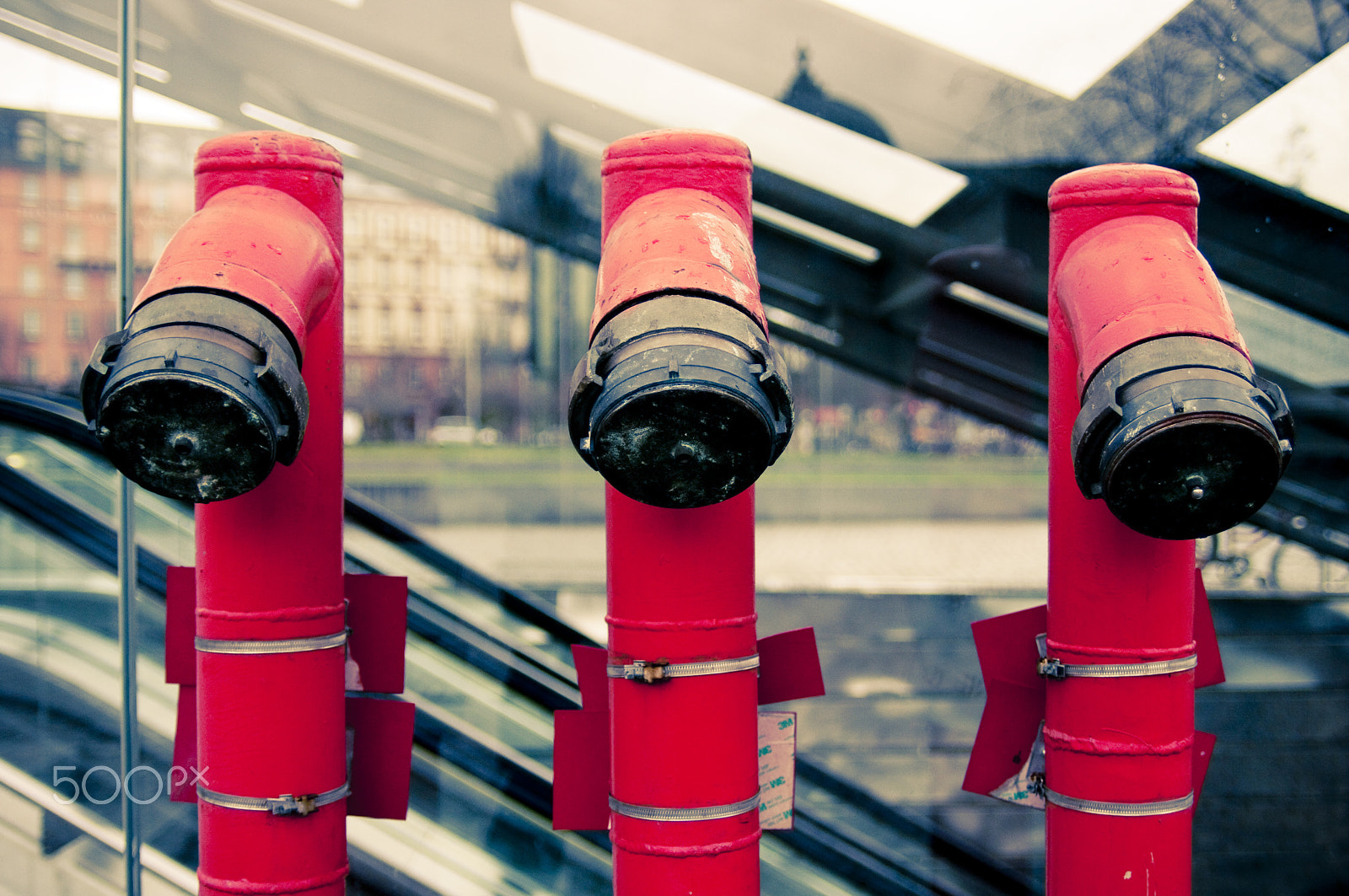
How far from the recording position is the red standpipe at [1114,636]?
2.12 m

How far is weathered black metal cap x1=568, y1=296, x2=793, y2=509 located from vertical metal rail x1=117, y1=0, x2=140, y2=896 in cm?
177

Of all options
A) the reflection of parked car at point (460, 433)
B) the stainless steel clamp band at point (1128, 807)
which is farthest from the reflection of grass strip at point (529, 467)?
the stainless steel clamp band at point (1128, 807)

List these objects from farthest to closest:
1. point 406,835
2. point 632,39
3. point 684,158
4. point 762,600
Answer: point 762,600
point 406,835
point 632,39
point 684,158

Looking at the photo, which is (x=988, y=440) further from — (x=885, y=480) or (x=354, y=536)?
(x=354, y=536)

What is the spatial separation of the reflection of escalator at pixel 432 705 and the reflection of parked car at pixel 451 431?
43 centimetres

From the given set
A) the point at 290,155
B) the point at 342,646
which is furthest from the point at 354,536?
the point at 290,155

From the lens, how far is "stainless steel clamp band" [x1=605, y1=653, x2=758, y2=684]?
6.69ft

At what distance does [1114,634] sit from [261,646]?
69.1 inches

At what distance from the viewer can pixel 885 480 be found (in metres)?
4.52

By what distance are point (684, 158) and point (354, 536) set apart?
8.93ft

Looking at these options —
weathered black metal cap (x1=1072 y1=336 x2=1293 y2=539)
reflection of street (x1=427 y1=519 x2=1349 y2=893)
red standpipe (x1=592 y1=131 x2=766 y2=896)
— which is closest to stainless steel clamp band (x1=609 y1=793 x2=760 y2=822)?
red standpipe (x1=592 y1=131 x2=766 y2=896)

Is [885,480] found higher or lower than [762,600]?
higher

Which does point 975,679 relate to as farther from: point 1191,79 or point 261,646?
point 261,646

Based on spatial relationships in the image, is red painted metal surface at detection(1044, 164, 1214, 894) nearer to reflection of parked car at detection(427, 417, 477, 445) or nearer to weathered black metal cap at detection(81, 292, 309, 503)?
weathered black metal cap at detection(81, 292, 309, 503)
